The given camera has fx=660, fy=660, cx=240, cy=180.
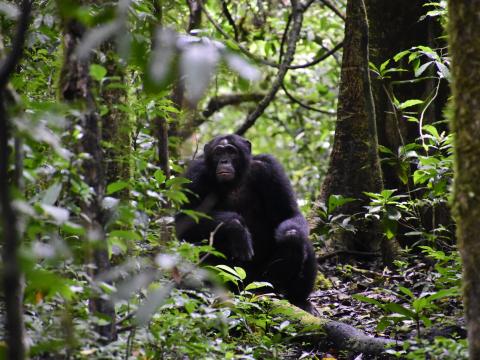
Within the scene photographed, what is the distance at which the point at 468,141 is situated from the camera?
9.04ft

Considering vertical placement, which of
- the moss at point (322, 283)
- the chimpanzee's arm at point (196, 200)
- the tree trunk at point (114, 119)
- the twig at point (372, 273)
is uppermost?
the tree trunk at point (114, 119)

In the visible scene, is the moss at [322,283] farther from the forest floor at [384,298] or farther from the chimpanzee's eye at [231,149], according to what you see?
the chimpanzee's eye at [231,149]

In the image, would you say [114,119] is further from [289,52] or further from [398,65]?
[398,65]

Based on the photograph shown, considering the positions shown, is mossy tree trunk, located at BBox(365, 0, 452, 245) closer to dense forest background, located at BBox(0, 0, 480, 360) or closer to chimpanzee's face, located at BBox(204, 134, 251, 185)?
dense forest background, located at BBox(0, 0, 480, 360)

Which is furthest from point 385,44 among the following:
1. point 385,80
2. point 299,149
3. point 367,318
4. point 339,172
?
point 299,149

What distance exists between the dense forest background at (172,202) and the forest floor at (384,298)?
0.07ft

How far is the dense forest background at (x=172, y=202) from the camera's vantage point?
202 cm

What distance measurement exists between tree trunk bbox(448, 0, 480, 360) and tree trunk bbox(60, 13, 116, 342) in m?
1.53

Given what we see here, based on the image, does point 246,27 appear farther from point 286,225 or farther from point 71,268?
point 71,268

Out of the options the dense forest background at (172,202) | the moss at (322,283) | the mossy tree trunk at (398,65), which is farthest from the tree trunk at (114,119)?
the mossy tree trunk at (398,65)

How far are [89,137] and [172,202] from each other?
142cm

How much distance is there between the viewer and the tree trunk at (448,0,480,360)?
8.87ft

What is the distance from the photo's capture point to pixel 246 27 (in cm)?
1071

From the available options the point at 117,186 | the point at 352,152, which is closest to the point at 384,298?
the point at 352,152
